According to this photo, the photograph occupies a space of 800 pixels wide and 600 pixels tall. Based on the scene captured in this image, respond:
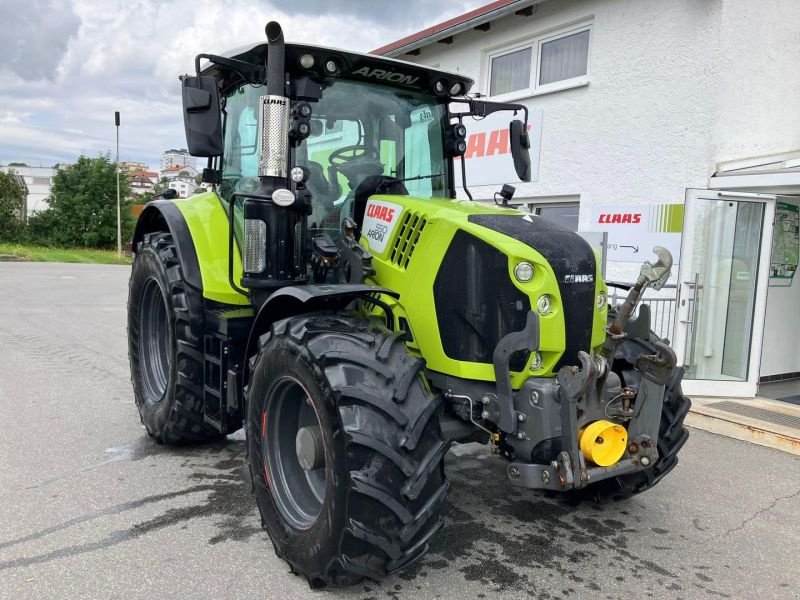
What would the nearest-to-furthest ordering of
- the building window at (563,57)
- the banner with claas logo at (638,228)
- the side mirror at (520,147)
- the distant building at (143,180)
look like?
the side mirror at (520,147), the banner with claas logo at (638,228), the building window at (563,57), the distant building at (143,180)

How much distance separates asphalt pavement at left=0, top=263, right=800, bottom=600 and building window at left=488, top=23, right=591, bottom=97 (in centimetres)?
487

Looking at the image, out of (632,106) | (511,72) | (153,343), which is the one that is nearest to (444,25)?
(511,72)

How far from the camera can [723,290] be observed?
7.14 metres

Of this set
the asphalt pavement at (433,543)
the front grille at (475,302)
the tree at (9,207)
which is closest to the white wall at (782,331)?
the asphalt pavement at (433,543)

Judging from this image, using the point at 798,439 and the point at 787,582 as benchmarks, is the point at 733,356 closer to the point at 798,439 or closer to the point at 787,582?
the point at 798,439

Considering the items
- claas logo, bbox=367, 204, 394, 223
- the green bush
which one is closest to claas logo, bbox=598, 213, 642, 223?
claas logo, bbox=367, 204, 394, 223

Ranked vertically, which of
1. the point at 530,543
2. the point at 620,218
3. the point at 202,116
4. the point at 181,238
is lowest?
the point at 530,543

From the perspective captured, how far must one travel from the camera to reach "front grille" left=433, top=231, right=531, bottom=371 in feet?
10.0

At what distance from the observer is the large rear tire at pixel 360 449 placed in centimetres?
270

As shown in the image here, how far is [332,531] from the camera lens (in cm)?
279

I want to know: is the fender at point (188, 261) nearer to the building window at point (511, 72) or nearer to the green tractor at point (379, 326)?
the green tractor at point (379, 326)

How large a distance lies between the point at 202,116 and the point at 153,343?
2.50 meters

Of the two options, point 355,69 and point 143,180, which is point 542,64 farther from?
point 143,180

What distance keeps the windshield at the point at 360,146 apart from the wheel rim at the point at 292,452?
1.00 meters
